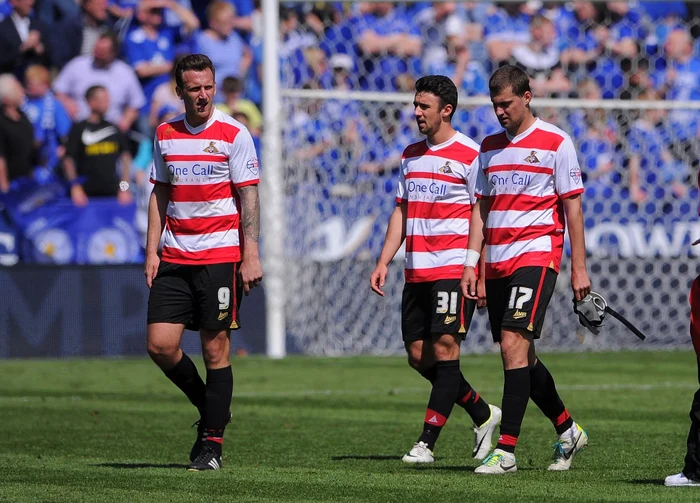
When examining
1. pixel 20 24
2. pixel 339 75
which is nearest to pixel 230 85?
pixel 339 75

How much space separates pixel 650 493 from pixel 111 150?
13222 mm

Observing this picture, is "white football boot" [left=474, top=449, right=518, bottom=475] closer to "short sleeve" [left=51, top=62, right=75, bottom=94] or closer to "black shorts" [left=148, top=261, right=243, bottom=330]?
"black shorts" [left=148, top=261, right=243, bottom=330]

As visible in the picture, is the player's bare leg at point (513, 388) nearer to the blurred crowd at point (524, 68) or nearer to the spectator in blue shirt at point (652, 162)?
the blurred crowd at point (524, 68)

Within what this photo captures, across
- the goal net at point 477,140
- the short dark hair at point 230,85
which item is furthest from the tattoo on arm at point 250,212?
the short dark hair at point 230,85

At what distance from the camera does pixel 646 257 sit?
17016mm

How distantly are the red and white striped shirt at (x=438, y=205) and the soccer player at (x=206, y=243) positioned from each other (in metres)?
1.21

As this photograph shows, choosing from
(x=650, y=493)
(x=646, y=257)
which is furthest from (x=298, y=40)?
(x=650, y=493)

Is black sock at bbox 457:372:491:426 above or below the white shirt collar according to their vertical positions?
below

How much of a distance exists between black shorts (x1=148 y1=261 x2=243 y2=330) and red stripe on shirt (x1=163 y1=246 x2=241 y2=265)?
0.02 metres

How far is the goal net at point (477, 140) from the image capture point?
16.8 metres

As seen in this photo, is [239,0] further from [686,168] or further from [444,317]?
[444,317]

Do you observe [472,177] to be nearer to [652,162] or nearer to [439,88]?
[439,88]

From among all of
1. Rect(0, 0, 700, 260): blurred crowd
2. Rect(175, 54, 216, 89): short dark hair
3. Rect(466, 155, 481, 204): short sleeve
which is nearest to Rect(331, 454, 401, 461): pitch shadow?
Rect(466, 155, 481, 204): short sleeve

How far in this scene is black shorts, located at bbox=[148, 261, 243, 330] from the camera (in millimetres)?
7219
